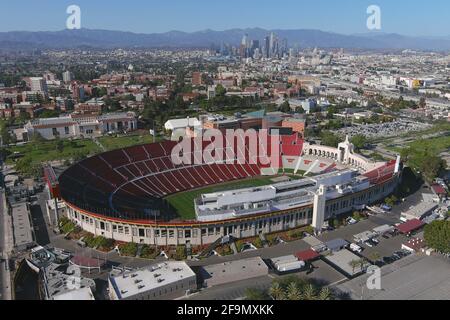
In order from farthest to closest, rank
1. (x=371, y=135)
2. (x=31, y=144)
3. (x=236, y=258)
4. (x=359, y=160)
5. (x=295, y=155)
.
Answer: (x=371, y=135), (x=31, y=144), (x=295, y=155), (x=359, y=160), (x=236, y=258)

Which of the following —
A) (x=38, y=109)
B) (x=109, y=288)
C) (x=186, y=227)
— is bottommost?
(x=109, y=288)

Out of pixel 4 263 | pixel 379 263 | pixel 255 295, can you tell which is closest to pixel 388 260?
→ pixel 379 263

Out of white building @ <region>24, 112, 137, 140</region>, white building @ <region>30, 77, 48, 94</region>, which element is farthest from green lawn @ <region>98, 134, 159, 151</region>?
white building @ <region>30, 77, 48, 94</region>

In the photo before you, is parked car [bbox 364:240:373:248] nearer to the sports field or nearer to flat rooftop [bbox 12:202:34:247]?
the sports field

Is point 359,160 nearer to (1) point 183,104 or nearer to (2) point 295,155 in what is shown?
(2) point 295,155

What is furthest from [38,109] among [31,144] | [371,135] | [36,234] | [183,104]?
[371,135]

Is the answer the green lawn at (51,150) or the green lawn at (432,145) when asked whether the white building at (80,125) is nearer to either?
the green lawn at (51,150)

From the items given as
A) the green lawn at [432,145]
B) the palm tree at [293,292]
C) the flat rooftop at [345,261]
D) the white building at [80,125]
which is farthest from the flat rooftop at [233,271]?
the white building at [80,125]
